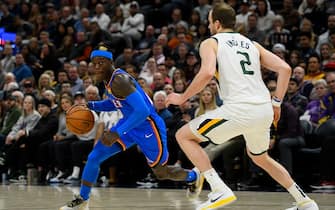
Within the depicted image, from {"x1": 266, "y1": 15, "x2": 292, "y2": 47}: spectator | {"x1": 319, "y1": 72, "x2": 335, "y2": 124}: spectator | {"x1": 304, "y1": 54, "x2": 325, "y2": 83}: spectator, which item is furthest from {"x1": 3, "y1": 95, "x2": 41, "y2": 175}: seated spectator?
{"x1": 319, "y1": 72, "x2": 335, "y2": 124}: spectator

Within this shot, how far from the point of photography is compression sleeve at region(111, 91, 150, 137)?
702 centimetres

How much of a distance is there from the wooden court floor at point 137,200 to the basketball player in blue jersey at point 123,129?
0.39 meters

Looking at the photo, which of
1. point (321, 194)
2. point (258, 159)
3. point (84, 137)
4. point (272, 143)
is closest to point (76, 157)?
point (84, 137)

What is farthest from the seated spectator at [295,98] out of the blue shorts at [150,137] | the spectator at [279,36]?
the blue shorts at [150,137]

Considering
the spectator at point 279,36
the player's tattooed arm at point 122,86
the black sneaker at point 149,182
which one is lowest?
the black sneaker at point 149,182

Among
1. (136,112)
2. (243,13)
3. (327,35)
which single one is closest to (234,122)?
(136,112)

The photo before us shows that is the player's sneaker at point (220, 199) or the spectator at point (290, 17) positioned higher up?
the spectator at point (290, 17)

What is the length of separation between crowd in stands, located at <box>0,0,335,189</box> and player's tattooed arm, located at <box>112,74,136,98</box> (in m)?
4.04

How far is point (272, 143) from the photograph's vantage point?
10.7 m

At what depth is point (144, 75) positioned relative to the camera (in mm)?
14328

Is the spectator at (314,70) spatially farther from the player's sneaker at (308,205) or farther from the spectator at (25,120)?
the player's sneaker at (308,205)

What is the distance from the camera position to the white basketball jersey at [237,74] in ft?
20.7

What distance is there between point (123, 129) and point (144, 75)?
24.4 ft

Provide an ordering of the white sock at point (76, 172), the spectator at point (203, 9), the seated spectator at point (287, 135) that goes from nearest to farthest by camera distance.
Result: the seated spectator at point (287, 135), the white sock at point (76, 172), the spectator at point (203, 9)
